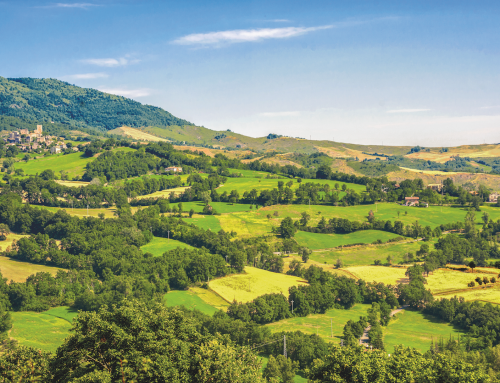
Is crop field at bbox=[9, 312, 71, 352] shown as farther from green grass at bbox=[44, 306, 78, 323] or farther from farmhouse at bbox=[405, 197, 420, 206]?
farmhouse at bbox=[405, 197, 420, 206]

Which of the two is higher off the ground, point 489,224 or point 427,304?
point 489,224

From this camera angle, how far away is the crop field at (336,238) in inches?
4466

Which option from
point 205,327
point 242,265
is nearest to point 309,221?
point 242,265

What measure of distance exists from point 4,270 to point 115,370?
68922 mm

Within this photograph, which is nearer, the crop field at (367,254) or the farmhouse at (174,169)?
the crop field at (367,254)

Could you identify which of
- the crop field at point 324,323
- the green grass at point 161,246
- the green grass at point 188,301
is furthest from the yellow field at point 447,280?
the green grass at point 161,246

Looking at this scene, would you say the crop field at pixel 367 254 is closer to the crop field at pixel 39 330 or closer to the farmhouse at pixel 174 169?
the crop field at pixel 39 330

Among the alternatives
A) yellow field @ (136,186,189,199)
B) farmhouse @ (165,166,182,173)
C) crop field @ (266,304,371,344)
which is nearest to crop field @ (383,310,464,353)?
crop field @ (266,304,371,344)

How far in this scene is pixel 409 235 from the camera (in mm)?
117875

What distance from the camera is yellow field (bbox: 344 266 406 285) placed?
89.9 m

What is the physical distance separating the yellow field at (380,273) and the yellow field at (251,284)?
13.3m

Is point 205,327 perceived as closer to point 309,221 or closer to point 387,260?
point 387,260

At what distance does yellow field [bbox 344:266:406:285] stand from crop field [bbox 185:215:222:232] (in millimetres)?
38586

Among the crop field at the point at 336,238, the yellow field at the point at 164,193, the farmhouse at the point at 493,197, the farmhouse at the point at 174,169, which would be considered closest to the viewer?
the crop field at the point at 336,238
